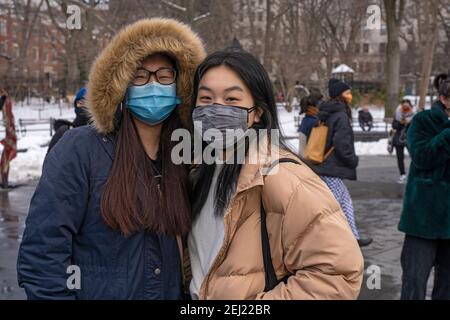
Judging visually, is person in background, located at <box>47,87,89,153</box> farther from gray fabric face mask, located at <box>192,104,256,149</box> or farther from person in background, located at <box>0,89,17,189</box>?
gray fabric face mask, located at <box>192,104,256,149</box>

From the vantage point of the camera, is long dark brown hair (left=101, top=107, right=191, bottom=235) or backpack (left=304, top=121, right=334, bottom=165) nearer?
long dark brown hair (left=101, top=107, right=191, bottom=235)

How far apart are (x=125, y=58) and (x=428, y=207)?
9.34ft

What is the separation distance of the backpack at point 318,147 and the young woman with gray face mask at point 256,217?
4.12m

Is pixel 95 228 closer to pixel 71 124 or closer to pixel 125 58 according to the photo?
pixel 125 58

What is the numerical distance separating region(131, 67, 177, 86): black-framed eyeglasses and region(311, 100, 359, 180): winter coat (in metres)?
3.86

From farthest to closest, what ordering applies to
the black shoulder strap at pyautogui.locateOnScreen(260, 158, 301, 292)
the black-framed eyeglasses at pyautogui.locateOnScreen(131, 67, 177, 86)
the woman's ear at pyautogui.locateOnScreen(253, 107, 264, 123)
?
the black-framed eyeglasses at pyautogui.locateOnScreen(131, 67, 177, 86), the woman's ear at pyautogui.locateOnScreen(253, 107, 264, 123), the black shoulder strap at pyautogui.locateOnScreen(260, 158, 301, 292)

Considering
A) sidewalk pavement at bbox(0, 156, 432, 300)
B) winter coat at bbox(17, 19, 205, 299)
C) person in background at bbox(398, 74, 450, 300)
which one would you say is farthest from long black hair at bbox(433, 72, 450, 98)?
winter coat at bbox(17, 19, 205, 299)

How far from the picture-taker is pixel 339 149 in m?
6.30

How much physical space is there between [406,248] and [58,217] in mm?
3092

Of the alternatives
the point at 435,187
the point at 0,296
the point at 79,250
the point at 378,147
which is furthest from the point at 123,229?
the point at 378,147

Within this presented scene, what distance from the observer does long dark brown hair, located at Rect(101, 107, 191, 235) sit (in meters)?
2.27

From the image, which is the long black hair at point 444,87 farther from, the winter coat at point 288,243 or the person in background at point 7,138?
the person in background at point 7,138

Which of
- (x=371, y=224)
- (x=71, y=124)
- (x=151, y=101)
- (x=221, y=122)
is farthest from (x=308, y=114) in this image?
(x=221, y=122)

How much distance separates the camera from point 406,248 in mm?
4488
